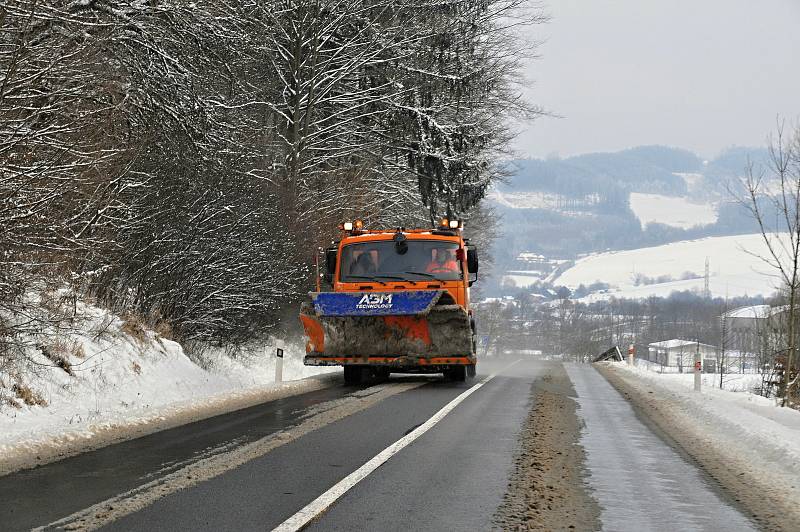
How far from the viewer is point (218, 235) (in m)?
16.1

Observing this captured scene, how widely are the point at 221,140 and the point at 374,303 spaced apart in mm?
4308

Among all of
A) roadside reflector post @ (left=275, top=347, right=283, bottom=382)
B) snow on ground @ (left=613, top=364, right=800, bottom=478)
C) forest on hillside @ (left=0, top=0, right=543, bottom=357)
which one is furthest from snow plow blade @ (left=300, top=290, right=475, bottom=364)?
snow on ground @ (left=613, top=364, right=800, bottom=478)

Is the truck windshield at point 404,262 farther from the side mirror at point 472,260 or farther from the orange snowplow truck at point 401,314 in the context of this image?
the side mirror at point 472,260

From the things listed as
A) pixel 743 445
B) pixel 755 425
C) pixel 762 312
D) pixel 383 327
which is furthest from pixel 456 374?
pixel 762 312

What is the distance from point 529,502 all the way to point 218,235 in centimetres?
1072

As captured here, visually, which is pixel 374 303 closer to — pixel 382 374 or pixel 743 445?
pixel 382 374

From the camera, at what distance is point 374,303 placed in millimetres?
15547

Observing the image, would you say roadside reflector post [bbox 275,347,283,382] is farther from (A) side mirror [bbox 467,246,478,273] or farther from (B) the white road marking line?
(B) the white road marking line

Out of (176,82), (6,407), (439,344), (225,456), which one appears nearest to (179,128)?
(176,82)

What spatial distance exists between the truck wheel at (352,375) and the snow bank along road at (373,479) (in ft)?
17.0

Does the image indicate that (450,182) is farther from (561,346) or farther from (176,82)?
(561,346)

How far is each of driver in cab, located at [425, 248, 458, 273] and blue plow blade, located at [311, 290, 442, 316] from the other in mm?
1251

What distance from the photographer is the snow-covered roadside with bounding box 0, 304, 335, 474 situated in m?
8.65

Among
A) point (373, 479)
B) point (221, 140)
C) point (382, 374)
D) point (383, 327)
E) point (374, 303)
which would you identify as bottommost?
point (373, 479)
